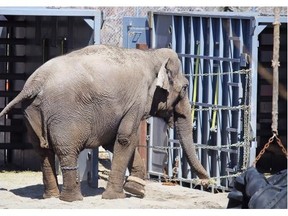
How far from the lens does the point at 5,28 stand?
64.3 ft

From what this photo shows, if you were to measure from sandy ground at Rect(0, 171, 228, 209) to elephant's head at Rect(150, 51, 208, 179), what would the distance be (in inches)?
18.0

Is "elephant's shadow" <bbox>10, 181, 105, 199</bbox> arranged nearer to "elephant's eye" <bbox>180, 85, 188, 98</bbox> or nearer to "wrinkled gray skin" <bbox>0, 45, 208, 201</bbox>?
"wrinkled gray skin" <bbox>0, 45, 208, 201</bbox>

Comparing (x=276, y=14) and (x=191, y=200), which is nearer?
(x=276, y=14)

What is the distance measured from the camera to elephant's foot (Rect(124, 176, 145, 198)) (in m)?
15.5

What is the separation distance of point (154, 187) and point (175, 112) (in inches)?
55.9

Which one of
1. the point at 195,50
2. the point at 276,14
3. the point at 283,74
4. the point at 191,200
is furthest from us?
the point at 283,74

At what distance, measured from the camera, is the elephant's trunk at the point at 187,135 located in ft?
51.9

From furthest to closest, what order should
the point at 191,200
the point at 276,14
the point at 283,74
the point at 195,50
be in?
the point at 283,74 → the point at 195,50 → the point at 191,200 → the point at 276,14

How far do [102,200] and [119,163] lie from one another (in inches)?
20.0

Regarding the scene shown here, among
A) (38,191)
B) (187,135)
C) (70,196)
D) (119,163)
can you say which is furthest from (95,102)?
(38,191)

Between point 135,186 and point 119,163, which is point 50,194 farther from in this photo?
point 135,186

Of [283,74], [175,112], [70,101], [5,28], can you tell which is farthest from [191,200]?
[5,28]

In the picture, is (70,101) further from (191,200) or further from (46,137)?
(191,200)

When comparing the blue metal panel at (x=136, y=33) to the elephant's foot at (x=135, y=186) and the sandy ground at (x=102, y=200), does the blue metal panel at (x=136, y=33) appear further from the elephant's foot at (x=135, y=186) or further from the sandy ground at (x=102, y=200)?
the elephant's foot at (x=135, y=186)
